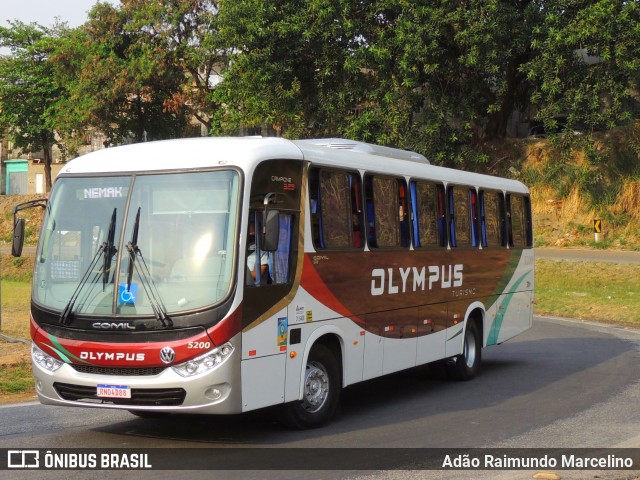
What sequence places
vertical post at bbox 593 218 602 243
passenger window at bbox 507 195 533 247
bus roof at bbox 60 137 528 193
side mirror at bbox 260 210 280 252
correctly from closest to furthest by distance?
1. side mirror at bbox 260 210 280 252
2. bus roof at bbox 60 137 528 193
3. passenger window at bbox 507 195 533 247
4. vertical post at bbox 593 218 602 243

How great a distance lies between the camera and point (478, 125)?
39250 millimetres

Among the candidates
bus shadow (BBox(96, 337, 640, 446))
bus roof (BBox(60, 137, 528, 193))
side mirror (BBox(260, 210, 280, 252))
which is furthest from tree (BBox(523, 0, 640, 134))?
side mirror (BBox(260, 210, 280, 252))

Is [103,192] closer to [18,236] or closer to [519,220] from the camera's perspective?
[18,236]

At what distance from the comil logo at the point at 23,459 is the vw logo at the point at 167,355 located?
1391mm

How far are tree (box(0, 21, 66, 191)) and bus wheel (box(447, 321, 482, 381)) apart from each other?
50137 millimetres

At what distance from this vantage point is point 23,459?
859cm

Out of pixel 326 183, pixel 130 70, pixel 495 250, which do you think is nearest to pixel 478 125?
pixel 130 70

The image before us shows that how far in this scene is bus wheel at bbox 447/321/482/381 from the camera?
1457 cm

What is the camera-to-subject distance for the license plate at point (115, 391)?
904 cm

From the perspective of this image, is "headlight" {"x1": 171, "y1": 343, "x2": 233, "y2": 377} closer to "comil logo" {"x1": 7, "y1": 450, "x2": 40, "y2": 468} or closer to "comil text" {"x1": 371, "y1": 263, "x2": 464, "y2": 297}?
"comil logo" {"x1": 7, "y1": 450, "x2": 40, "y2": 468}

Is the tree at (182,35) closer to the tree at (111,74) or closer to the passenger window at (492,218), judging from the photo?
the tree at (111,74)

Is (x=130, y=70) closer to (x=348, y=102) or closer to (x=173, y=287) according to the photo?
(x=348, y=102)

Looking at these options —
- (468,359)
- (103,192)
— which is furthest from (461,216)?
(103,192)

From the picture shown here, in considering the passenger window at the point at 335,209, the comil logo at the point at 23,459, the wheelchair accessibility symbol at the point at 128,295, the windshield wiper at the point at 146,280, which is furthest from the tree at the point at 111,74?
the comil logo at the point at 23,459
